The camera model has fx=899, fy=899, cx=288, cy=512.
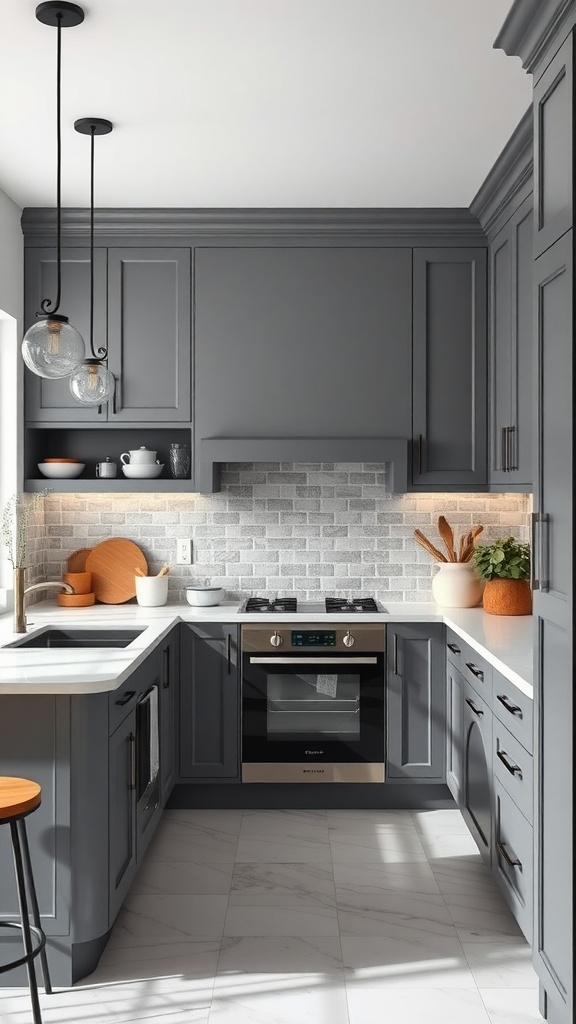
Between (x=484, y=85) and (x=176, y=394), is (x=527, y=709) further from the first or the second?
(x=176, y=394)

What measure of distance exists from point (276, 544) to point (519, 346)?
155 cm

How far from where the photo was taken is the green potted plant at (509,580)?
3.94 metres

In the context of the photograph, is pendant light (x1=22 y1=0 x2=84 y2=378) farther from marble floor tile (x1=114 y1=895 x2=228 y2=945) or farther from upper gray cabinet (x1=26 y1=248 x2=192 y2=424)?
marble floor tile (x1=114 y1=895 x2=228 y2=945)

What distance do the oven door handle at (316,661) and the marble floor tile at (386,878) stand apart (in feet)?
2.84

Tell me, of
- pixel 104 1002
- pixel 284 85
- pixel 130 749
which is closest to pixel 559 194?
pixel 284 85

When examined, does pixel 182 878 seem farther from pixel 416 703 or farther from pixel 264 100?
pixel 264 100

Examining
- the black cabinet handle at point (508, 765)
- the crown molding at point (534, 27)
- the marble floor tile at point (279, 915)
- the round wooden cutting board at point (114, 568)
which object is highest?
the crown molding at point (534, 27)

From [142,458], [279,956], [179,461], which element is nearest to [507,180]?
[179,461]

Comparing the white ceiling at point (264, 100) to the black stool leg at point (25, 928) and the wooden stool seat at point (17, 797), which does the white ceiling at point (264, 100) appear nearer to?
the wooden stool seat at point (17, 797)

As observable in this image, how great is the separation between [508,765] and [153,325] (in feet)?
8.33

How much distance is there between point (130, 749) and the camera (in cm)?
305

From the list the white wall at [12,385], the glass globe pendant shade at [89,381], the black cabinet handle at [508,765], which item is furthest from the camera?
the white wall at [12,385]

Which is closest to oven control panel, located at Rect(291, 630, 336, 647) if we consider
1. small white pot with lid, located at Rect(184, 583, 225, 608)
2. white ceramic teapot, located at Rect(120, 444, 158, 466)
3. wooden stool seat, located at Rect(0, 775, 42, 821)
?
small white pot with lid, located at Rect(184, 583, 225, 608)

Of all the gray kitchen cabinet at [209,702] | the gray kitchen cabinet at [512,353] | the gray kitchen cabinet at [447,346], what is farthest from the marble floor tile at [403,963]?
the gray kitchen cabinet at [447,346]
